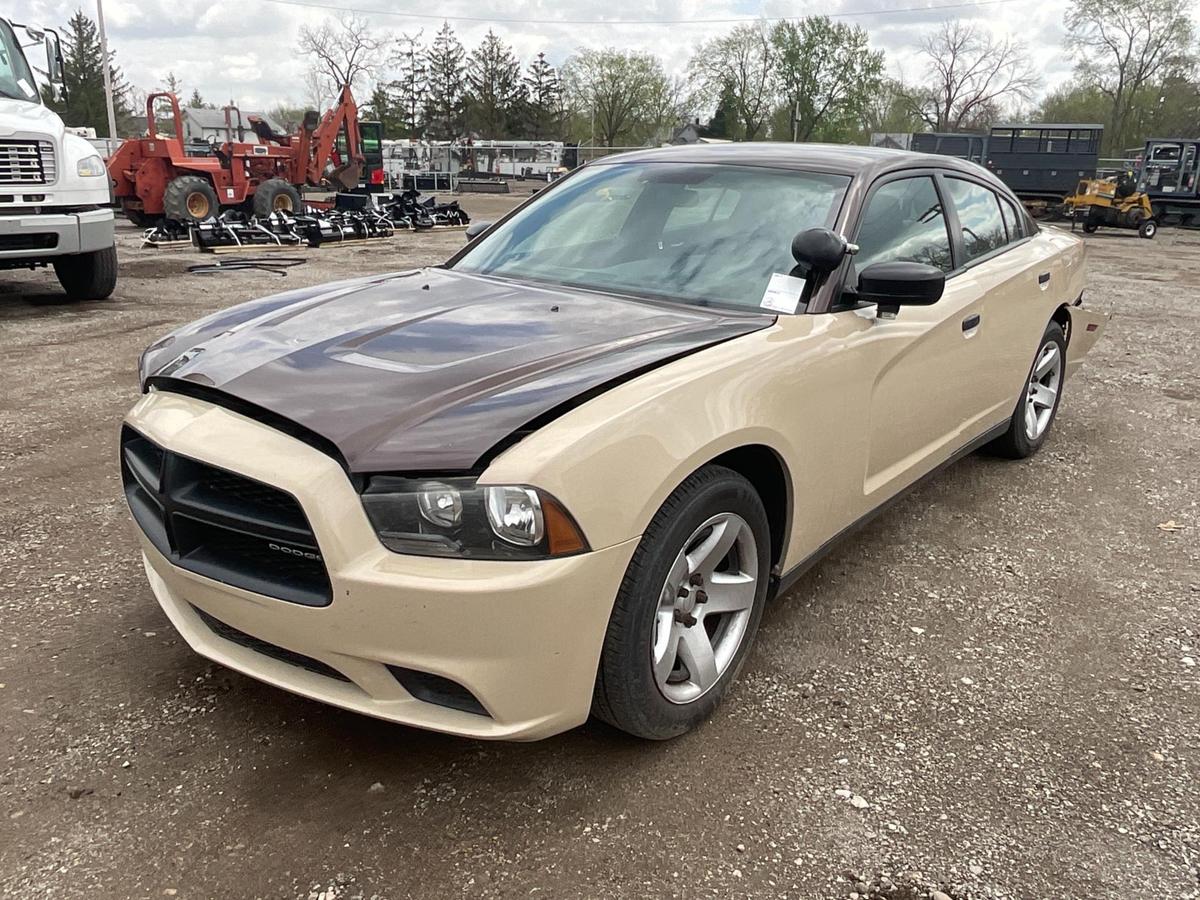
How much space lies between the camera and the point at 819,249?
2.79m

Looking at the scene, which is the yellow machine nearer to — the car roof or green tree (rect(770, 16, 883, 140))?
the car roof

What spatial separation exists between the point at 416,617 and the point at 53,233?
26.0 feet

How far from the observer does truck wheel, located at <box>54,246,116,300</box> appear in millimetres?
9000

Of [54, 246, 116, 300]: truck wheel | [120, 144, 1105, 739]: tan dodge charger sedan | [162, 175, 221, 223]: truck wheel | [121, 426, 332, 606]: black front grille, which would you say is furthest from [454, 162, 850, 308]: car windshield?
[162, 175, 221, 223]: truck wheel

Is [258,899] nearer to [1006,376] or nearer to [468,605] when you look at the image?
[468,605]

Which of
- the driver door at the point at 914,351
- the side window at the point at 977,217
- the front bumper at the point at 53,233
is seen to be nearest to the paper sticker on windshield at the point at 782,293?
the driver door at the point at 914,351

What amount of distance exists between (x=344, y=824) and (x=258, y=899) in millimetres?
259

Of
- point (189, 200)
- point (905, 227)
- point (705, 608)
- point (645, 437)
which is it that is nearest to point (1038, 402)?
point (905, 227)

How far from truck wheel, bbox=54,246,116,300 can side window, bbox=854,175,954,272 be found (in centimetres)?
811

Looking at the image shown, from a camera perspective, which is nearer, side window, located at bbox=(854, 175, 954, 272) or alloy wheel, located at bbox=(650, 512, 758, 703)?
alloy wheel, located at bbox=(650, 512, 758, 703)

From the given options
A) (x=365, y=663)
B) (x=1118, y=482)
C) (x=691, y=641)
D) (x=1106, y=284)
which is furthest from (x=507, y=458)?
(x=1106, y=284)

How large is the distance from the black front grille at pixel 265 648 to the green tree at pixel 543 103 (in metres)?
68.7

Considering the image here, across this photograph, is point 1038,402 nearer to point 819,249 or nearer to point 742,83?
point 819,249

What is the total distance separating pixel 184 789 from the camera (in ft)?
7.36
